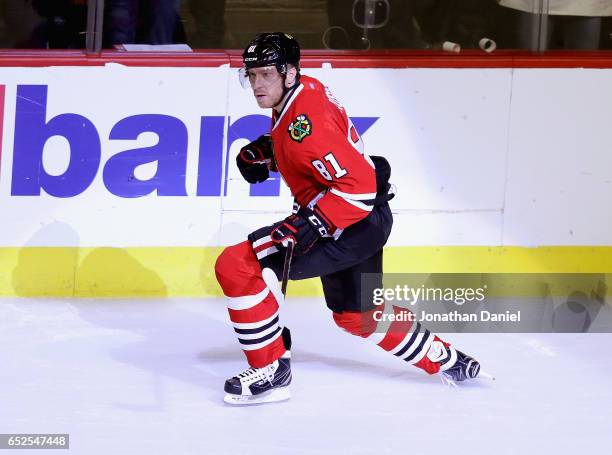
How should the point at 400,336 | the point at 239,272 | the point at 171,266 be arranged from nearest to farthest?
the point at 239,272 < the point at 400,336 < the point at 171,266

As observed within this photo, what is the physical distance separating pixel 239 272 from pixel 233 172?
4.68 feet

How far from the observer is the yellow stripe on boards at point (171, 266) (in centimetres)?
541

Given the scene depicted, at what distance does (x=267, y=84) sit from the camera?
13.5ft

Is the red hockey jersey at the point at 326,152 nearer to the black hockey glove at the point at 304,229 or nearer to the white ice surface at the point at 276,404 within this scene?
the black hockey glove at the point at 304,229

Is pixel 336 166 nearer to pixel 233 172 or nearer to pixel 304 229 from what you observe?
pixel 304 229

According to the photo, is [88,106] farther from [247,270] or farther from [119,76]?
[247,270]

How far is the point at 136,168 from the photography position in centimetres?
546

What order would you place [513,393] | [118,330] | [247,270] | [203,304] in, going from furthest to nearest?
1. [203,304]
2. [118,330]
3. [513,393]
4. [247,270]

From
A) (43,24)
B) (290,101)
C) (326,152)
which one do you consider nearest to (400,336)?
(326,152)

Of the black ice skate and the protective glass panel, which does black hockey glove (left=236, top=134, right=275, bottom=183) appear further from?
the protective glass panel

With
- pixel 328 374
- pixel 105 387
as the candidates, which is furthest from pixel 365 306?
pixel 105 387

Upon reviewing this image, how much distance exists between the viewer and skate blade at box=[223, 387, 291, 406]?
13.9 feet

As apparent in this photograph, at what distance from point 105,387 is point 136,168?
1.34 m

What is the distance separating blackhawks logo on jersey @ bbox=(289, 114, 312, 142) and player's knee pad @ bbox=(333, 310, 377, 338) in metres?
0.68
